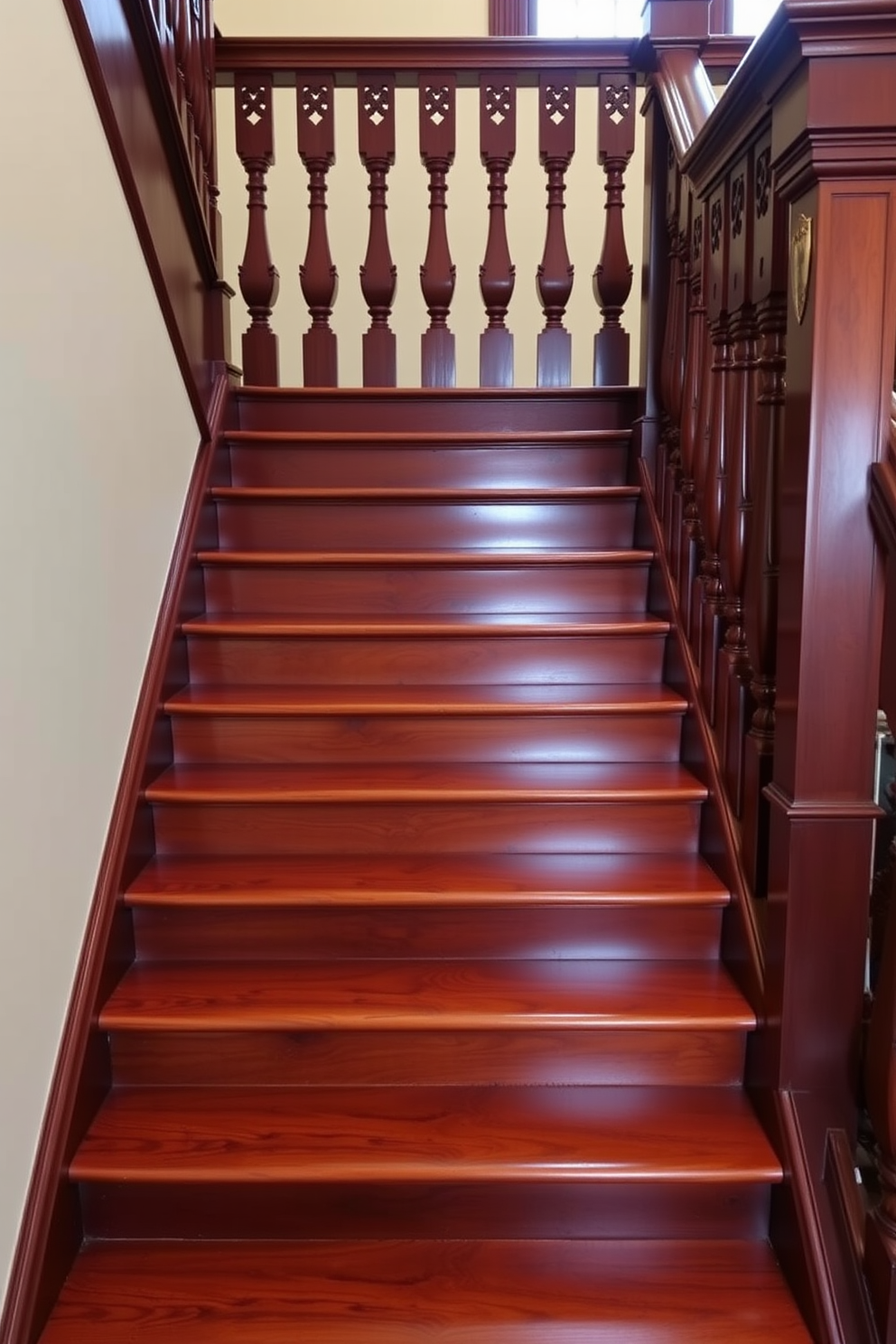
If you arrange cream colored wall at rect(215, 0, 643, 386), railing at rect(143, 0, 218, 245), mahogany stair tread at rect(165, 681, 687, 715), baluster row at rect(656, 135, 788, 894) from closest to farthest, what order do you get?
baluster row at rect(656, 135, 788, 894) < mahogany stair tread at rect(165, 681, 687, 715) < railing at rect(143, 0, 218, 245) < cream colored wall at rect(215, 0, 643, 386)

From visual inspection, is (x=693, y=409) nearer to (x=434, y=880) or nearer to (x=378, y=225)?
(x=434, y=880)

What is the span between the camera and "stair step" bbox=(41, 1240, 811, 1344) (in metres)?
1.34

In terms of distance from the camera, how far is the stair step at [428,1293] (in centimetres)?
134

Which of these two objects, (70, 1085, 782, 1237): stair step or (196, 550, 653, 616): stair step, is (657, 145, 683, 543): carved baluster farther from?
Answer: (70, 1085, 782, 1237): stair step

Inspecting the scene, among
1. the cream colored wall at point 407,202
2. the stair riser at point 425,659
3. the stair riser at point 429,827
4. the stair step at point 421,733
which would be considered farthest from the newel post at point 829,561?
the cream colored wall at point 407,202

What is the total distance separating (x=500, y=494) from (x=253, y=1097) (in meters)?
1.51

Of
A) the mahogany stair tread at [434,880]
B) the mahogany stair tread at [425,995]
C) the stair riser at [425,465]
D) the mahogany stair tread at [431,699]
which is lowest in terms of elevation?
the mahogany stair tread at [425,995]

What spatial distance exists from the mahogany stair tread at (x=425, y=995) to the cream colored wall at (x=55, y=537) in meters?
0.21

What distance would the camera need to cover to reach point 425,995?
1659 mm

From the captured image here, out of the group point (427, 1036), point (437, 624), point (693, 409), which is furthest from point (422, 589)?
point (427, 1036)

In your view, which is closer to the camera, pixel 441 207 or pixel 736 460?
pixel 736 460

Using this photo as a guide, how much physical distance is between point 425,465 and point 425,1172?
1.73m

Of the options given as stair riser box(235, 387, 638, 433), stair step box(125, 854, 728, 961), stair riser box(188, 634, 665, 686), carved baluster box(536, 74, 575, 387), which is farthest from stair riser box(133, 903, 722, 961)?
carved baluster box(536, 74, 575, 387)

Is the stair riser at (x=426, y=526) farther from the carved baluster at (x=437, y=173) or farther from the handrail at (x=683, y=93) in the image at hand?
the handrail at (x=683, y=93)
